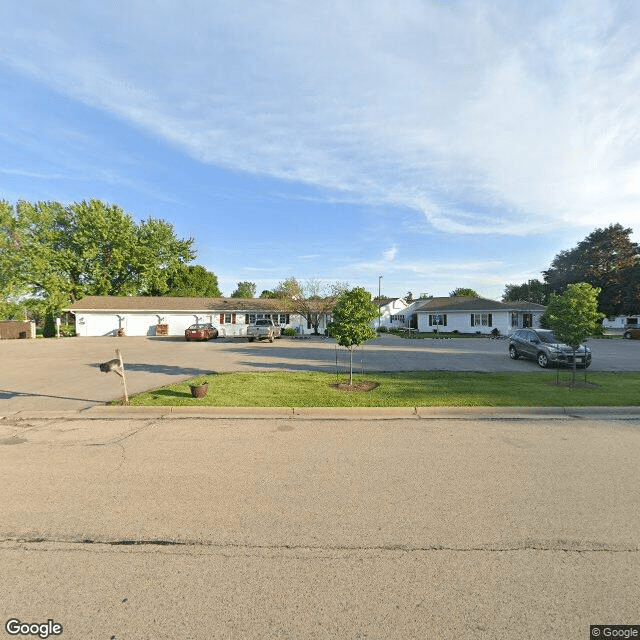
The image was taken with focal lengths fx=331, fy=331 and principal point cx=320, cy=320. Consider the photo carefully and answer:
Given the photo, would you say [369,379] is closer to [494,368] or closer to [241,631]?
[494,368]

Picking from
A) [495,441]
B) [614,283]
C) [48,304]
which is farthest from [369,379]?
[614,283]

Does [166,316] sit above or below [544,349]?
above

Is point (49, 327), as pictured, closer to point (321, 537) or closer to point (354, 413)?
point (354, 413)

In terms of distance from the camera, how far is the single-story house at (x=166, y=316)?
115 ft

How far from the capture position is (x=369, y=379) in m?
11.0

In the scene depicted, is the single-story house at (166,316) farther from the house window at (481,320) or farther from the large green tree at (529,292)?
the large green tree at (529,292)

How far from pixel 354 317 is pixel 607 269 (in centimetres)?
5505

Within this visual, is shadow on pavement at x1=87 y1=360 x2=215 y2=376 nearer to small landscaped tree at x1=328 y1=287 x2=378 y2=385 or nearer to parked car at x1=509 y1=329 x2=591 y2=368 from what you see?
small landscaped tree at x1=328 y1=287 x2=378 y2=385

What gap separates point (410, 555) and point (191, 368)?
1265cm

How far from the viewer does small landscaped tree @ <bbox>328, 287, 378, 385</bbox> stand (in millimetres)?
10352

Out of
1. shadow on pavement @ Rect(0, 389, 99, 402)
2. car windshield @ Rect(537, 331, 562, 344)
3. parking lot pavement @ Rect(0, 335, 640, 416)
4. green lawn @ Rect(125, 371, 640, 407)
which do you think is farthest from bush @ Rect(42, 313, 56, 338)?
car windshield @ Rect(537, 331, 562, 344)

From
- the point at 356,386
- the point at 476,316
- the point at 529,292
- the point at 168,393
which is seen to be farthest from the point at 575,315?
the point at 529,292

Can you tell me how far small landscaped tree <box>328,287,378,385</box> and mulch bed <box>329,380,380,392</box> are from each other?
0.22 meters

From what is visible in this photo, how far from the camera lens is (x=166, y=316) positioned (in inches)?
1411
